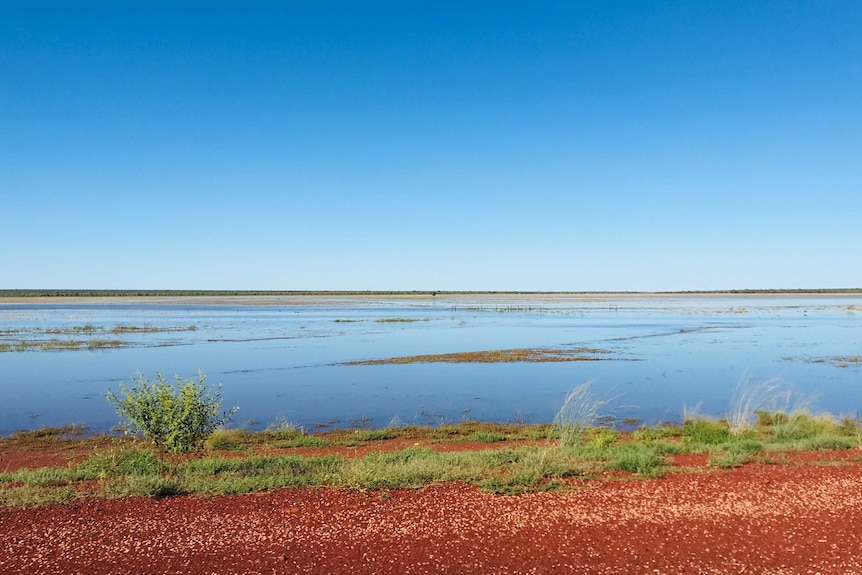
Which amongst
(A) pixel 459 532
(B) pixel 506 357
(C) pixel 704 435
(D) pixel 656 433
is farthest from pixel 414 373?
Result: (A) pixel 459 532

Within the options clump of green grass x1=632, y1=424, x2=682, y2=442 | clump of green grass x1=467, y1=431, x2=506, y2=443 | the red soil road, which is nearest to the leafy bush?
the red soil road

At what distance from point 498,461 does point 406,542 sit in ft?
12.2

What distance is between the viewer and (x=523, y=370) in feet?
91.7

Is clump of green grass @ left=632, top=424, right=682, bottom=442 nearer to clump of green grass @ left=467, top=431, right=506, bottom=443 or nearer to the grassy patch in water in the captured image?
clump of green grass @ left=467, top=431, right=506, bottom=443

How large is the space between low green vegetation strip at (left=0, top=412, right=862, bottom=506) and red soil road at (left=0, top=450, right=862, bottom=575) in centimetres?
41

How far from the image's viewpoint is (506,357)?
31922mm

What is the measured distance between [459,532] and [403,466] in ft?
9.05

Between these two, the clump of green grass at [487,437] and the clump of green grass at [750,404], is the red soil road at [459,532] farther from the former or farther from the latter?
the clump of green grass at [750,404]

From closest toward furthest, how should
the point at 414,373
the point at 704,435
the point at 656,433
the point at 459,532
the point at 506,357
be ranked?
the point at 459,532 < the point at 704,435 < the point at 656,433 < the point at 414,373 < the point at 506,357

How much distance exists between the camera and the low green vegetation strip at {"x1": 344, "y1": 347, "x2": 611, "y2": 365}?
1208 inches

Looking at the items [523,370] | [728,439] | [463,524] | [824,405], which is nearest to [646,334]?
[523,370]

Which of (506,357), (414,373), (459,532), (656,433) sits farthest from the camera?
(506,357)

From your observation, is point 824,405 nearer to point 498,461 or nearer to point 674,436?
point 674,436

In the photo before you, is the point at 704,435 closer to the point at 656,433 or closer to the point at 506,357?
the point at 656,433
